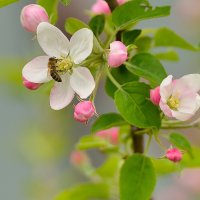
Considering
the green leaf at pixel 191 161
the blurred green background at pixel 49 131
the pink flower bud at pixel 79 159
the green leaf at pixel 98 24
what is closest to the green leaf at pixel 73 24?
the green leaf at pixel 98 24

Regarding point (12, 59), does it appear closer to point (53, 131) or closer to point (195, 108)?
point (53, 131)

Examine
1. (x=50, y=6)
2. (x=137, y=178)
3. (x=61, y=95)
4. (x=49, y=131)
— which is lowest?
(x=49, y=131)

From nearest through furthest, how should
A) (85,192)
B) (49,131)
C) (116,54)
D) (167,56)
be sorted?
(116,54)
(167,56)
(85,192)
(49,131)

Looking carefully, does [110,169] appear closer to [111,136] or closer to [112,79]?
[111,136]

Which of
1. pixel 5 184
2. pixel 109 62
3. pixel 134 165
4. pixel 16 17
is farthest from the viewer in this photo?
pixel 16 17

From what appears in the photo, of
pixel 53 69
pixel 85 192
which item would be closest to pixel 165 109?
pixel 53 69

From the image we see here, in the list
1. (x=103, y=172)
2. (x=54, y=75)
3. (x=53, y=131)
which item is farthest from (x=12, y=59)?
(x=54, y=75)
